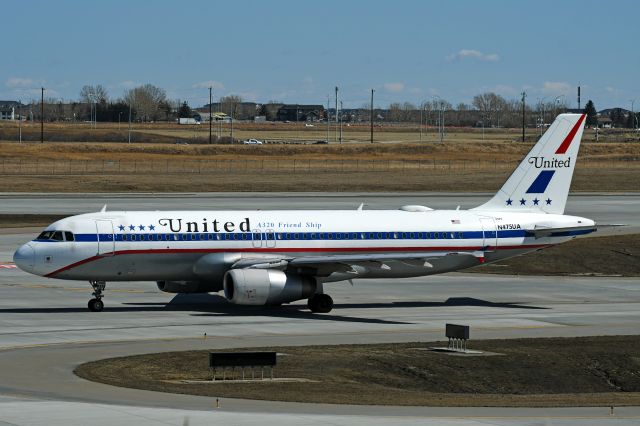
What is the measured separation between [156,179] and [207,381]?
11063 centimetres

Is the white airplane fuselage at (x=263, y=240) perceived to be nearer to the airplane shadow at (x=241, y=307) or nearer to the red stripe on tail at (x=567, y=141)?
the airplane shadow at (x=241, y=307)

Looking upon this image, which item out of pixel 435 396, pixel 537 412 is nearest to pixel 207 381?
pixel 435 396

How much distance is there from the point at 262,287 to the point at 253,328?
3.38 meters

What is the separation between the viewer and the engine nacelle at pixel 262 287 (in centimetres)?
4984

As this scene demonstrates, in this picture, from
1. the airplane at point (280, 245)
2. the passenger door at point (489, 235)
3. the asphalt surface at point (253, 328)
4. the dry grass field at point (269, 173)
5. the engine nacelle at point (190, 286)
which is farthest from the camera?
the dry grass field at point (269, 173)

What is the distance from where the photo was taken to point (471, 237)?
5525 cm

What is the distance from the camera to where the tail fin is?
57.6m

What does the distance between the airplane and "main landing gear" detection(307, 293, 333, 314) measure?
0.04 metres

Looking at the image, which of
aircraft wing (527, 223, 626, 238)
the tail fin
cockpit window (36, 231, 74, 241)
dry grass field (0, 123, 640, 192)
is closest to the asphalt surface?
cockpit window (36, 231, 74, 241)

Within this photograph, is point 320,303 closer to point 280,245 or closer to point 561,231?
point 280,245

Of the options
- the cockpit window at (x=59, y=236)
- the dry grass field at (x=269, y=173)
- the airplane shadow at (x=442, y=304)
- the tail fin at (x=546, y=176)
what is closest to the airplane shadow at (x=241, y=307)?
the airplane shadow at (x=442, y=304)

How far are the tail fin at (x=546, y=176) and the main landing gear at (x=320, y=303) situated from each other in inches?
397

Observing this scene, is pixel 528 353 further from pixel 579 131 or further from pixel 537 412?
pixel 579 131

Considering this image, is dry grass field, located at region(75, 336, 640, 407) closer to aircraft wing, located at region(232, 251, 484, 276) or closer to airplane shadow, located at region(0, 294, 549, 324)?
aircraft wing, located at region(232, 251, 484, 276)
